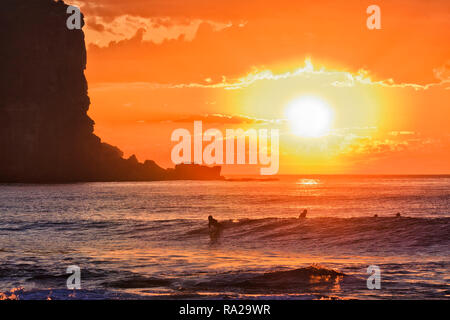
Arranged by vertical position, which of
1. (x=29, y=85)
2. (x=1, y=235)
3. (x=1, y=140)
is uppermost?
(x=29, y=85)

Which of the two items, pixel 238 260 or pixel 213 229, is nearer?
pixel 238 260

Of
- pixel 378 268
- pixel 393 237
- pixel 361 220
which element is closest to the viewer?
pixel 378 268

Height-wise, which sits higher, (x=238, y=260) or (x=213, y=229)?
(x=213, y=229)

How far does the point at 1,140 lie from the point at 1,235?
570 ft

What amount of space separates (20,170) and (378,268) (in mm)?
193109

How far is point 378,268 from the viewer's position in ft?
62.2

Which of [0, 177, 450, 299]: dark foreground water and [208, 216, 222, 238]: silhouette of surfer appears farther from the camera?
[208, 216, 222, 238]: silhouette of surfer

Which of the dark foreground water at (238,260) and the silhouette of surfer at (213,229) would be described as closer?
the dark foreground water at (238,260)
